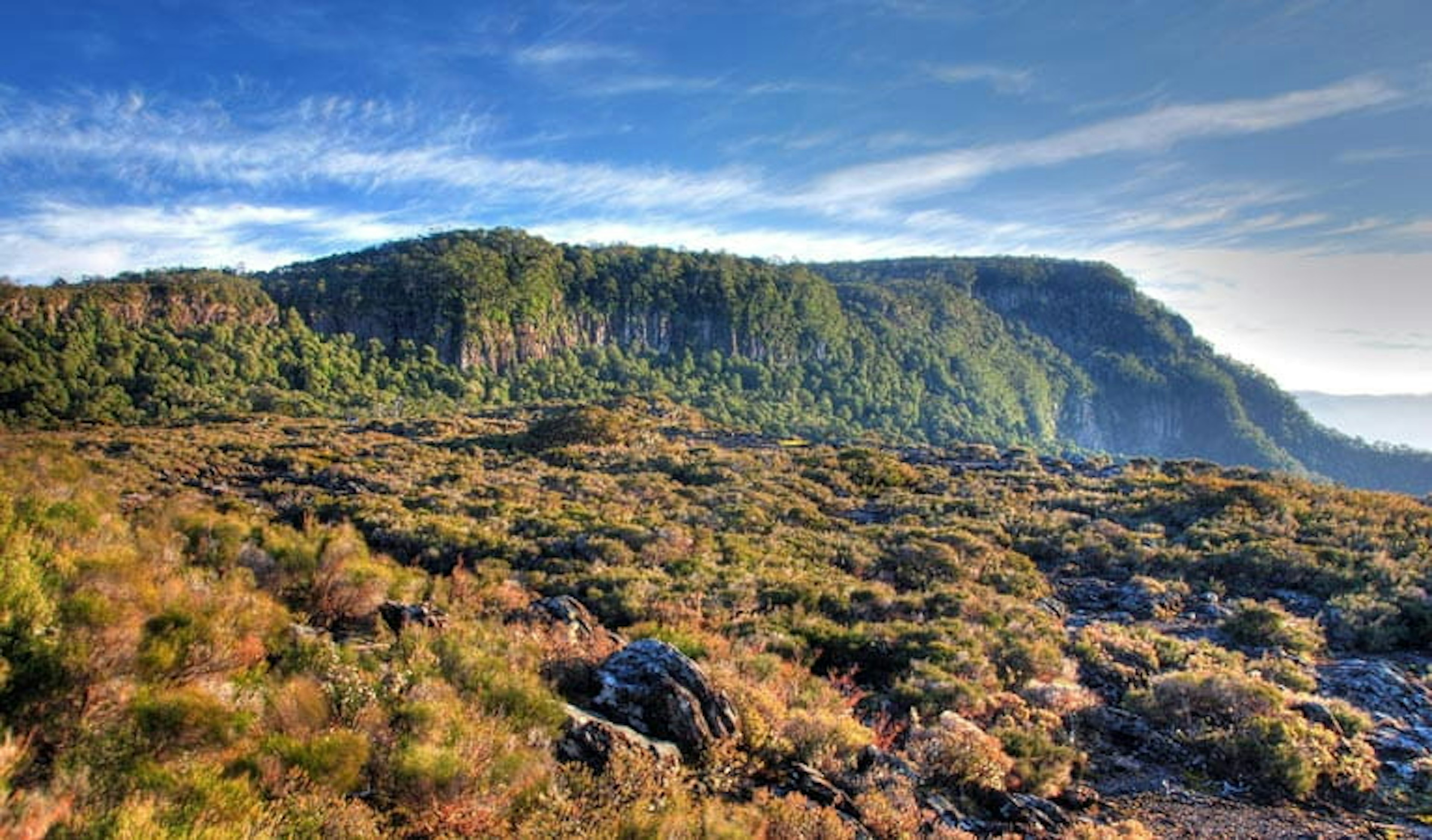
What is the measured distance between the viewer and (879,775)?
564 centimetres

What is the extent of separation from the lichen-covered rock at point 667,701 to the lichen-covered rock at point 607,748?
315 mm

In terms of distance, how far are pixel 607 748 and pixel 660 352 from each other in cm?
11157

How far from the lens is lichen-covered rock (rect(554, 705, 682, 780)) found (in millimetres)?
4863

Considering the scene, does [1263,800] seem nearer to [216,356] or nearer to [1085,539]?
[1085,539]

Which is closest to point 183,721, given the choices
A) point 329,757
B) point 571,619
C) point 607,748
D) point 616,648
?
point 329,757

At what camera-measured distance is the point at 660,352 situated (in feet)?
378

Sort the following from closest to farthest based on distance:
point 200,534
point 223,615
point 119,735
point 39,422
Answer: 1. point 119,735
2. point 223,615
3. point 200,534
4. point 39,422

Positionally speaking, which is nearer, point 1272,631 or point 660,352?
point 1272,631

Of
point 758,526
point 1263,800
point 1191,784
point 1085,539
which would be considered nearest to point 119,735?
point 1191,784

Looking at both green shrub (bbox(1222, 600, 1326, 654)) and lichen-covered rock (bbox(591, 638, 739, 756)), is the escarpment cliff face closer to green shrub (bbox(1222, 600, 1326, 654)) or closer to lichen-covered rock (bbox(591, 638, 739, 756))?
lichen-covered rock (bbox(591, 638, 739, 756))

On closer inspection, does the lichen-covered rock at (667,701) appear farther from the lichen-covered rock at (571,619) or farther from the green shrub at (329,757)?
the green shrub at (329,757)

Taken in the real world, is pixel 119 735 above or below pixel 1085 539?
above

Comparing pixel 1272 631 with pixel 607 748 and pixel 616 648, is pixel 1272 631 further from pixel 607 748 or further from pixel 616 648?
pixel 607 748

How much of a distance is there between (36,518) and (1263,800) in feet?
40.1
